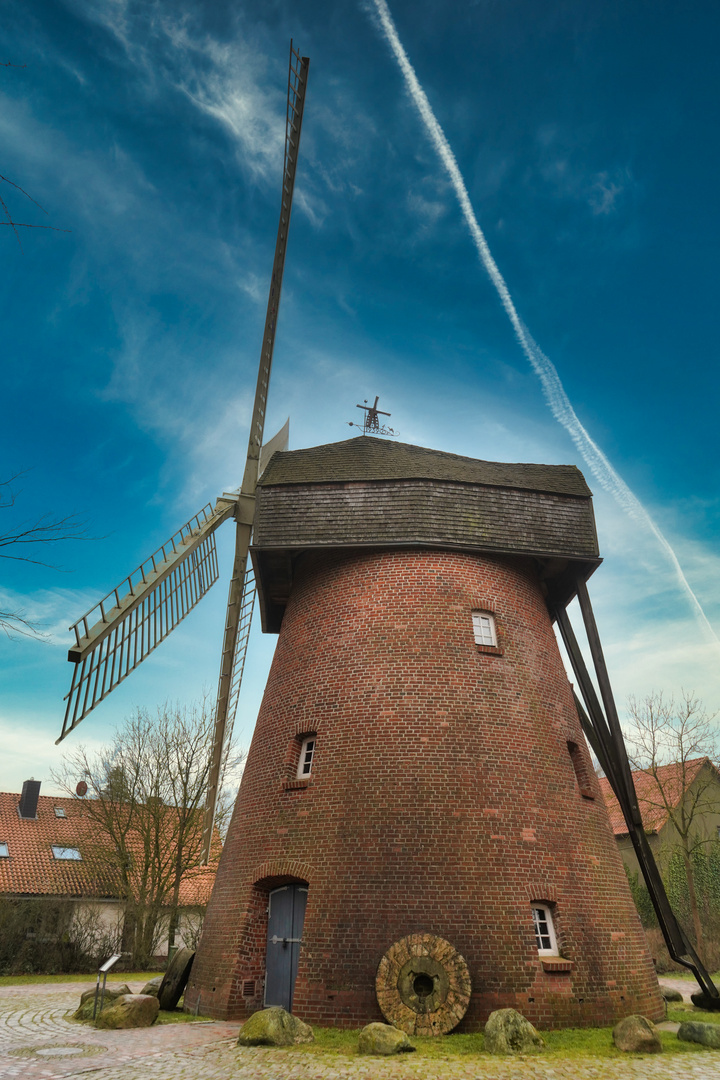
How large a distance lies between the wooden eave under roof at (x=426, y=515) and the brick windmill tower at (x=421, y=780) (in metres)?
0.04

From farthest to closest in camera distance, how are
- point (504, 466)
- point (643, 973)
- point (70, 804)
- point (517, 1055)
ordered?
point (70, 804) → point (504, 466) → point (643, 973) → point (517, 1055)

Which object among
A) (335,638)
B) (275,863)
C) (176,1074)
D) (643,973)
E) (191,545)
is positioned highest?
(191,545)

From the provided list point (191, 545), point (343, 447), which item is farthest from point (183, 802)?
point (343, 447)

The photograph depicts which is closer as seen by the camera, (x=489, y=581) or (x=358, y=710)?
(x=358, y=710)

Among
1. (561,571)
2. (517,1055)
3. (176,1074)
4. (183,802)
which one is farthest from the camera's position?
(183,802)

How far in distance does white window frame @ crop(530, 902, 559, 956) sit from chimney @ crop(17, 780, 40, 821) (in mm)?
22014

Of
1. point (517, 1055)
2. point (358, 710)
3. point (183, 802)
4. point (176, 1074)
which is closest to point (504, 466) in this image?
point (358, 710)

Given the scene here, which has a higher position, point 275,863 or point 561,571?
point 561,571

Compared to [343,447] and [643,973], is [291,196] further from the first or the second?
[643,973]

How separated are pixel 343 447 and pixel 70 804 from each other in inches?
768

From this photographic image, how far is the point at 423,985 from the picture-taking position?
847 cm

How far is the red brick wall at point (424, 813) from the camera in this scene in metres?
8.89

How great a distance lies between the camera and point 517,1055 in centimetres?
739

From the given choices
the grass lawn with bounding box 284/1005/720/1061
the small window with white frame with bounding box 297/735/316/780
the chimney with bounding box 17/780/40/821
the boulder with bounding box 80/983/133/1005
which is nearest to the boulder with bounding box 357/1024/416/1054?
the grass lawn with bounding box 284/1005/720/1061
